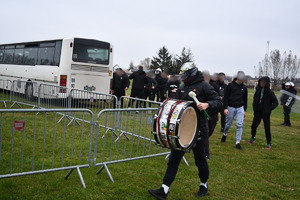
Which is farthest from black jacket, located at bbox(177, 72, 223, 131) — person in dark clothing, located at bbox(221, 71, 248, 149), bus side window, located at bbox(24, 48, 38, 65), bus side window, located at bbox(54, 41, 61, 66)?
bus side window, located at bbox(24, 48, 38, 65)

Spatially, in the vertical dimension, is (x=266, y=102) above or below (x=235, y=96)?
below

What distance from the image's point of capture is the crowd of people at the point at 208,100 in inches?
167

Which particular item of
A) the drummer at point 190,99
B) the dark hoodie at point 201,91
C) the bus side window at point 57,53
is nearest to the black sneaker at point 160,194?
the drummer at point 190,99

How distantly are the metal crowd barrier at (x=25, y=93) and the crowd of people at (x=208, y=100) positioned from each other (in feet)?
12.2

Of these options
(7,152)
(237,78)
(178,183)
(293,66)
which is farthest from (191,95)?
(293,66)

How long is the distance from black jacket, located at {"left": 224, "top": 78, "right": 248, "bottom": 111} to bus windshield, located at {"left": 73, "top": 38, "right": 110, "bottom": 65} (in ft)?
28.3

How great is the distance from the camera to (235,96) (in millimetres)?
8000

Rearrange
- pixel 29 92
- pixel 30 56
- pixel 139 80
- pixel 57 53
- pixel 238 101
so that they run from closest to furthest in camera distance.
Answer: pixel 238 101
pixel 29 92
pixel 139 80
pixel 57 53
pixel 30 56

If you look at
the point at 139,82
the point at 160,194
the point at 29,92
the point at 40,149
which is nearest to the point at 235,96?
the point at 160,194

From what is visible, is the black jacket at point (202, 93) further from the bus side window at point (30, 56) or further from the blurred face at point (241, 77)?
the bus side window at point (30, 56)

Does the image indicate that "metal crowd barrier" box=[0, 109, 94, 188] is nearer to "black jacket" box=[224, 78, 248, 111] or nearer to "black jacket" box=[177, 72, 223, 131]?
"black jacket" box=[177, 72, 223, 131]

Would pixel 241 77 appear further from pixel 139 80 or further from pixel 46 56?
pixel 46 56

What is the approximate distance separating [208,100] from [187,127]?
574 mm

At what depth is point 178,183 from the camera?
5012mm
